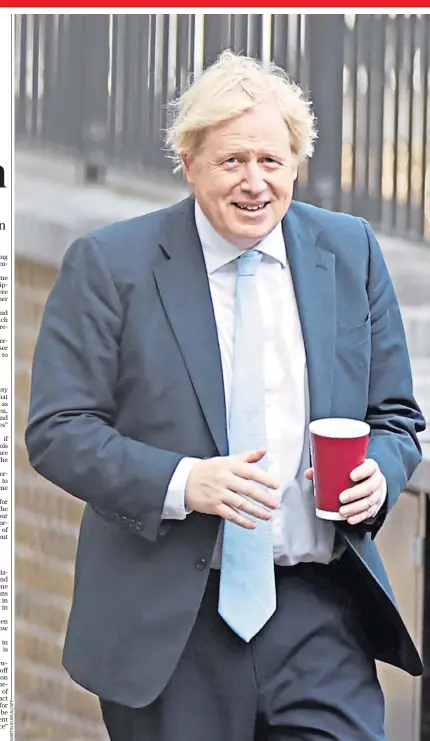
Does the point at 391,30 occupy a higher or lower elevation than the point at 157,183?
higher

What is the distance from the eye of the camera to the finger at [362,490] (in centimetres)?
137

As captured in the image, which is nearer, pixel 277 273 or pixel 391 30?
pixel 277 273

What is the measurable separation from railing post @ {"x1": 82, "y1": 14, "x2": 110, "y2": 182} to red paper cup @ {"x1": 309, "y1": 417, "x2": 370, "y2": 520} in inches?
25.0

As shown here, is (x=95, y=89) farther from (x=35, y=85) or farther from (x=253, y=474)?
(x=253, y=474)

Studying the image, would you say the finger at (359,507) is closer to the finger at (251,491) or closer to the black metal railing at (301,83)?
the finger at (251,491)

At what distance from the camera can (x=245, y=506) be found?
135cm

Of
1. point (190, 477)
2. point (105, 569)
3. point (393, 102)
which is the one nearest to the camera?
point (190, 477)

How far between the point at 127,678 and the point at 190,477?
0.31 meters

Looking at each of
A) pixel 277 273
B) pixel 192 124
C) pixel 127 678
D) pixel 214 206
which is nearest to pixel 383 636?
pixel 127 678

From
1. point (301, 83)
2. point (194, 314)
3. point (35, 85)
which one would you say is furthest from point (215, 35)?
point (194, 314)

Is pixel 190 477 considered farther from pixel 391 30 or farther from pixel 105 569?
pixel 391 30

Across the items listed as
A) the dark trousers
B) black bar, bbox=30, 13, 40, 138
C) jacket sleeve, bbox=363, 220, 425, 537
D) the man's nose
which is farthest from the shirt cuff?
black bar, bbox=30, 13, 40, 138

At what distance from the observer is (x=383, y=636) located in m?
1.53

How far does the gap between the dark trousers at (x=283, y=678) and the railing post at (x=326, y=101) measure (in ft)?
1.97
